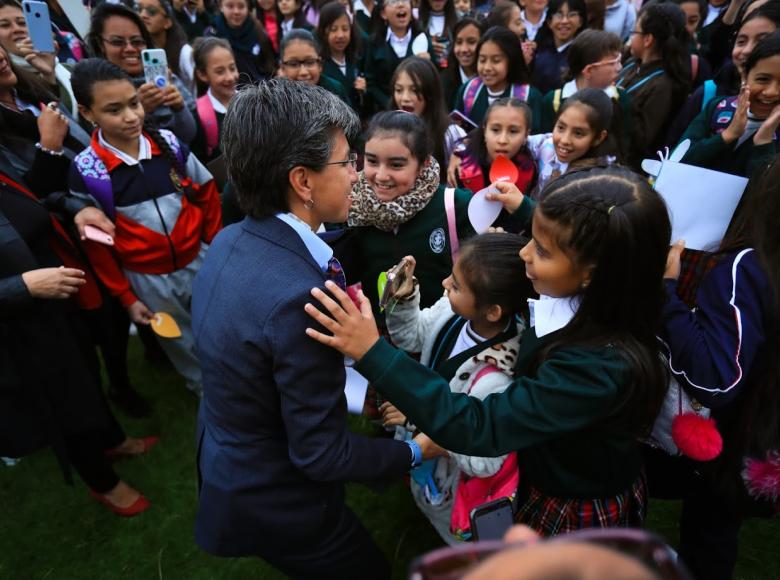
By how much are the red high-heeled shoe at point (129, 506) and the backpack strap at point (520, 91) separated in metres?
3.50

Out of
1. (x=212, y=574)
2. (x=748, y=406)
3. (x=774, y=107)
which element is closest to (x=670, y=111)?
(x=774, y=107)

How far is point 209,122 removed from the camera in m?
3.49

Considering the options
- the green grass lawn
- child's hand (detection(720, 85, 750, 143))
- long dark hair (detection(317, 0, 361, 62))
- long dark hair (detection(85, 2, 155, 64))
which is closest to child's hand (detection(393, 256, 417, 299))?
the green grass lawn

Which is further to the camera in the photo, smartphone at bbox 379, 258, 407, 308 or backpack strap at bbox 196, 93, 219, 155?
backpack strap at bbox 196, 93, 219, 155

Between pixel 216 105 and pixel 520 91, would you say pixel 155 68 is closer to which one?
pixel 216 105

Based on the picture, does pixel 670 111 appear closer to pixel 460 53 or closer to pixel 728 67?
pixel 728 67

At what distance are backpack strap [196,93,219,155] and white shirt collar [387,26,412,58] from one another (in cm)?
238

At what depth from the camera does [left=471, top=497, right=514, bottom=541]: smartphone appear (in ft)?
4.48

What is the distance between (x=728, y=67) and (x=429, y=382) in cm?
365

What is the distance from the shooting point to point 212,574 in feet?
→ 7.51

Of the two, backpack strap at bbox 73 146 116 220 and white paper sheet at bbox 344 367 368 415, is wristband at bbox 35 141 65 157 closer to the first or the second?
backpack strap at bbox 73 146 116 220

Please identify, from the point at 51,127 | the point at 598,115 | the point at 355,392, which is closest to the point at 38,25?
the point at 51,127

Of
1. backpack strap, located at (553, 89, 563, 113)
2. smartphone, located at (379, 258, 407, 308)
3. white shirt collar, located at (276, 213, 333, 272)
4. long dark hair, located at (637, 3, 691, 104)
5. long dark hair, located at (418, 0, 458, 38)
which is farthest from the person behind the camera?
long dark hair, located at (418, 0, 458, 38)

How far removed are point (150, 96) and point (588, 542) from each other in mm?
3213
